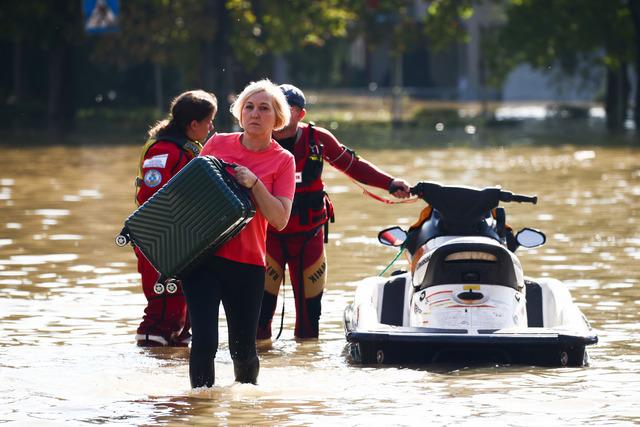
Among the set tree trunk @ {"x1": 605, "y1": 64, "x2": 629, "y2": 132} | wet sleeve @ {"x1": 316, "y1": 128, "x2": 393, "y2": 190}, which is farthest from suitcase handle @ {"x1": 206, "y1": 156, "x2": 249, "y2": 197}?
tree trunk @ {"x1": 605, "y1": 64, "x2": 629, "y2": 132}

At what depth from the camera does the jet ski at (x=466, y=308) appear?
29.9 feet

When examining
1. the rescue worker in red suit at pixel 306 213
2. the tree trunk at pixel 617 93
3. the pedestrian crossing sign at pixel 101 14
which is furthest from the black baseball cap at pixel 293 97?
the tree trunk at pixel 617 93

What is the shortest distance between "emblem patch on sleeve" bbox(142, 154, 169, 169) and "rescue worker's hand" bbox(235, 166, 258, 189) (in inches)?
83.6

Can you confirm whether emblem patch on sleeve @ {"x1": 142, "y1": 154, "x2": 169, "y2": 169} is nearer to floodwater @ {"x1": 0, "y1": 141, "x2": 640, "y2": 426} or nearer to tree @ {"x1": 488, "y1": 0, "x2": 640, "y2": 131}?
floodwater @ {"x1": 0, "y1": 141, "x2": 640, "y2": 426}

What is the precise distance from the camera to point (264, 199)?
7.92 meters

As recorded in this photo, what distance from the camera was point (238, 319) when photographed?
26.8 ft

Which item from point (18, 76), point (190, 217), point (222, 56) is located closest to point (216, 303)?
point (190, 217)

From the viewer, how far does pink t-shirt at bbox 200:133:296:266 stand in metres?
8.00

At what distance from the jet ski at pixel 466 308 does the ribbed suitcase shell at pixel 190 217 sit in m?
1.69

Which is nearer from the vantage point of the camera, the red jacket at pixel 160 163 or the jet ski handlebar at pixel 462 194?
the jet ski handlebar at pixel 462 194

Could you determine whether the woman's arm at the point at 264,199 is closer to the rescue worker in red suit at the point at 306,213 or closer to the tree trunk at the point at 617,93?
the rescue worker in red suit at the point at 306,213

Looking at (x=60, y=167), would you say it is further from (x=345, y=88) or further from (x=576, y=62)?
A: (x=345, y=88)

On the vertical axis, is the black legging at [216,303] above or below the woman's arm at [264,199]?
below

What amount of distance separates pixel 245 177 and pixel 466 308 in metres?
1.96
